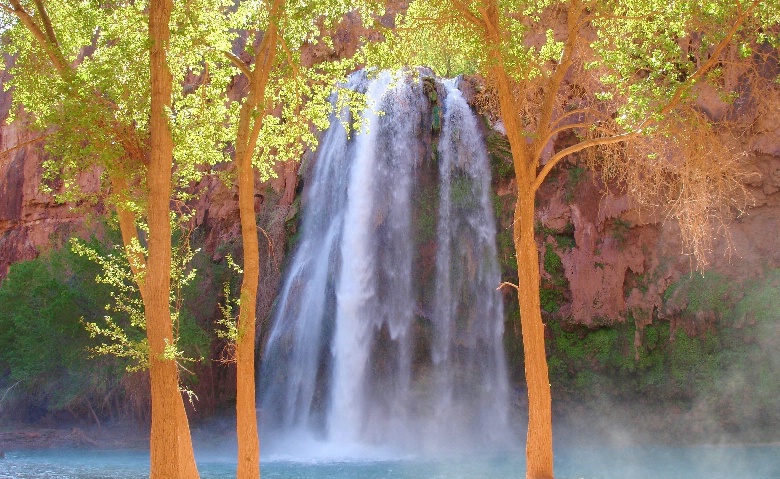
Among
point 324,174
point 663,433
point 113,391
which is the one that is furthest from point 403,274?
point 113,391

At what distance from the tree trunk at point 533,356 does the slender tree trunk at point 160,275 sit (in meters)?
4.33

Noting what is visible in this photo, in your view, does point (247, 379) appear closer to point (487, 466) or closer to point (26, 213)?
point (487, 466)

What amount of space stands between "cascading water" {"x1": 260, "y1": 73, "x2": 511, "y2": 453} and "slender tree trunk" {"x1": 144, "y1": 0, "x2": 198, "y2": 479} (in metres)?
11.7

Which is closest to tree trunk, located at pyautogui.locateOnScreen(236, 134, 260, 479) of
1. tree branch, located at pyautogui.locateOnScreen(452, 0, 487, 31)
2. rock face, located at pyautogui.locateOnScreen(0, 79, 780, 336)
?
tree branch, located at pyautogui.locateOnScreen(452, 0, 487, 31)

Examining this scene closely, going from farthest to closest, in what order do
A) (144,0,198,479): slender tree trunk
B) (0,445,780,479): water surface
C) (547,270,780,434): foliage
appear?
(547,270,780,434): foliage < (0,445,780,479): water surface < (144,0,198,479): slender tree trunk

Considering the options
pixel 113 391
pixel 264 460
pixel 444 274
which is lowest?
pixel 264 460

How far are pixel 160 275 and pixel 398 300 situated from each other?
1379 centimetres

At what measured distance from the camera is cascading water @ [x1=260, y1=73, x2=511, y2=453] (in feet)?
69.8

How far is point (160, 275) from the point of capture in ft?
28.5

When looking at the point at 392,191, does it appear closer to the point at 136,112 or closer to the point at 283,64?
the point at 283,64

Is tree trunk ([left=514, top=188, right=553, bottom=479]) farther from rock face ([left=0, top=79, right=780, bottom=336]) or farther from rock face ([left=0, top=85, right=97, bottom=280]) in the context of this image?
rock face ([left=0, top=85, right=97, bottom=280])

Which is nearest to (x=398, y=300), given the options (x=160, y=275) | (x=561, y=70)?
(x=561, y=70)

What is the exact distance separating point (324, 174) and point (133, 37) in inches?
579

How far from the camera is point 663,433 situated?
19.9m
